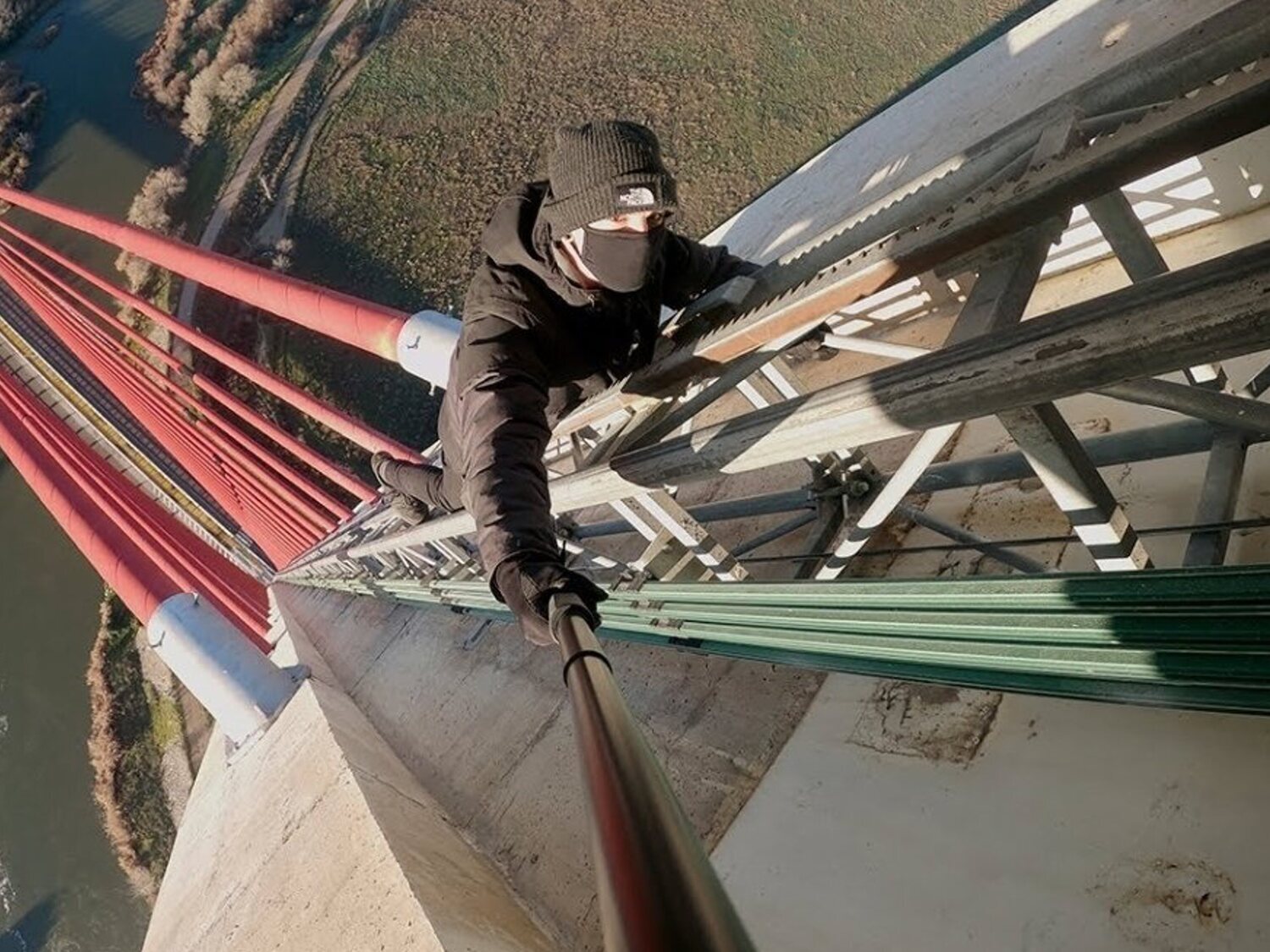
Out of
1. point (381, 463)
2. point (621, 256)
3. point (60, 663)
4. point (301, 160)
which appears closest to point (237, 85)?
point (301, 160)

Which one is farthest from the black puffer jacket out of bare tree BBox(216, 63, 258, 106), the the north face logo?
bare tree BBox(216, 63, 258, 106)

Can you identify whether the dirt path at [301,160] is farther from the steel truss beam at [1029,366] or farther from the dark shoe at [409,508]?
the steel truss beam at [1029,366]

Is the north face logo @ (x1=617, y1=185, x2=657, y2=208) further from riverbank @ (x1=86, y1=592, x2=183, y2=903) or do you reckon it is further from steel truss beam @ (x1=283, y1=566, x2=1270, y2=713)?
riverbank @ (x1=86, y1=592, x2=183, y2=903)

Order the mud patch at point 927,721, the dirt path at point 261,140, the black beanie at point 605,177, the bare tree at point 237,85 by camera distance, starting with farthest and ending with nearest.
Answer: the bare tree at point 237,85
the dirt path at point 261,140
the mud patch at point 927,721
the black beanie at point 605,177

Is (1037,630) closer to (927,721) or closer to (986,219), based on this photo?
(986,219)

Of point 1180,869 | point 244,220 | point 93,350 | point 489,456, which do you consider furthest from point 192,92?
point 1180,869

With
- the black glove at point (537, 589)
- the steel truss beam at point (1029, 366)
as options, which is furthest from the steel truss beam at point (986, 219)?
the black glove at point (537, 589)
